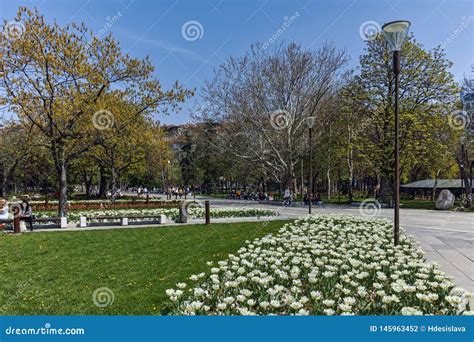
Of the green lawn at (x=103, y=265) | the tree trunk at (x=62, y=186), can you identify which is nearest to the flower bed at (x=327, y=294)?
the green lawn at (x=103, y=265)

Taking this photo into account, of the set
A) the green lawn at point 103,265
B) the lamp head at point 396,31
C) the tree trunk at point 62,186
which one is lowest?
the green lawn at point 103,265

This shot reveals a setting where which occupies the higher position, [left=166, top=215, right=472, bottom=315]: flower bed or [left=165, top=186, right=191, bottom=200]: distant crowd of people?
[left=166, top=215, right=472, bottom=315]: flower bed

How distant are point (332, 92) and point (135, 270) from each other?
1231 inches

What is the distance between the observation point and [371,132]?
32.4 metres

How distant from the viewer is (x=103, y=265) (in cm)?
906

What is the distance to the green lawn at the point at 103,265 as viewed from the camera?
614 cm

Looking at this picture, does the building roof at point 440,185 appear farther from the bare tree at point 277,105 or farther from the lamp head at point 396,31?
the lamp head at point 396,31

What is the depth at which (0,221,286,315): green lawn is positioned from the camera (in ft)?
20.2

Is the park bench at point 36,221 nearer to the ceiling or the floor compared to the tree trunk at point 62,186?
nearer to the floor

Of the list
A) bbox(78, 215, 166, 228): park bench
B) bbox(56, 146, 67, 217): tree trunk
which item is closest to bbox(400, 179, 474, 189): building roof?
bbox(78, 215, 166, 228): park bench

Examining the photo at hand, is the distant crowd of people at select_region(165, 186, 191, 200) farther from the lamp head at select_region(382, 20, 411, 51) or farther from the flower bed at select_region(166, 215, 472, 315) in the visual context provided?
the flower bed at select_region(166, 215, 472, 315)

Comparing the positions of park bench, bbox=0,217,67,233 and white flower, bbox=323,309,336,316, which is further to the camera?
park bench, bbox=0,217,67,233

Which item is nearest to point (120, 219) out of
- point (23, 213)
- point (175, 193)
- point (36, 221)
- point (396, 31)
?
point (36, 221)

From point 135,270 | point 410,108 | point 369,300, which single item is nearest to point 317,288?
point 369,300
